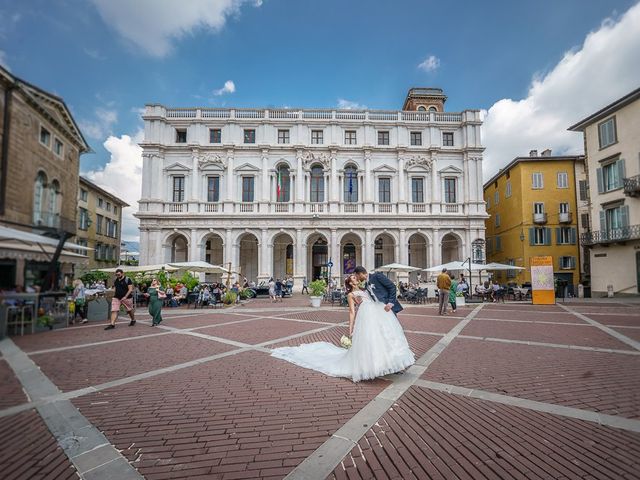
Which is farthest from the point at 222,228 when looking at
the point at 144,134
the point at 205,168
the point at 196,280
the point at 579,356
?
the point at 579,356

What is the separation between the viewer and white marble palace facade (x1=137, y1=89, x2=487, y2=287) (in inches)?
1046

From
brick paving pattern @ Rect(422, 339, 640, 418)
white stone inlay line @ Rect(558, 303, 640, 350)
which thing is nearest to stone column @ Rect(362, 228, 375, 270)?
white stone inlay line @ Rect(558, 303, 640, 350)

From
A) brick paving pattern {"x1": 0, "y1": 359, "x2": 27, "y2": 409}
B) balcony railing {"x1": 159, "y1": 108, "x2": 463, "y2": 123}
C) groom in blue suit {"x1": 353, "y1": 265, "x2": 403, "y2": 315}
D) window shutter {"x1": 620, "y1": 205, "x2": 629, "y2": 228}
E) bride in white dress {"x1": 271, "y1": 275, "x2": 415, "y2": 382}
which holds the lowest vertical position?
brick paving pattern {"x1": 0, "y1": 359, "x2": 27, "y2": 409}

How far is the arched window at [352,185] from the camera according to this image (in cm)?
2812

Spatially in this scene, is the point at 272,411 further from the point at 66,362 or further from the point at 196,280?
the point at 196,280

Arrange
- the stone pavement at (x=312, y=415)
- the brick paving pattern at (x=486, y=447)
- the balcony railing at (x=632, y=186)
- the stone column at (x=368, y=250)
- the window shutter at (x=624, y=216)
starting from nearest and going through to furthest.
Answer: the brick paving pattern at (x=486, y=447), the stone pavement at (x=312, y=415), the balcony railing at (x=632, y=186), the window shutter at (x=624, y=216), the stone column at (x=368, y=250)

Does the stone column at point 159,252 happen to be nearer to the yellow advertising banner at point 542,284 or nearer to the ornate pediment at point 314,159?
the ornate pediment at point 314,159

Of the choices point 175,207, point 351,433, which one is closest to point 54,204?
point 175,207

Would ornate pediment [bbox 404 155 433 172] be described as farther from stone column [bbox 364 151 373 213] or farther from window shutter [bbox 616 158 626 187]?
window shutter [bbox 616 158 626 187]

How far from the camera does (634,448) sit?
288 centimetres

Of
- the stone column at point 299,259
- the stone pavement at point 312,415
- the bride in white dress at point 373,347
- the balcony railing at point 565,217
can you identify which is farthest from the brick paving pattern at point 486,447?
the balcony railing at point 565,217

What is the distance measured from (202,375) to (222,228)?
22.7 m

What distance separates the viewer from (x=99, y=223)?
3581 cm

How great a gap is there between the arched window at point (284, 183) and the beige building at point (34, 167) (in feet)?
47.7
